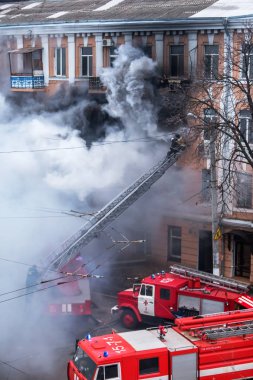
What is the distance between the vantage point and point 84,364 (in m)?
15.2

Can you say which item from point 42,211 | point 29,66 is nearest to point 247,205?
point 42,211

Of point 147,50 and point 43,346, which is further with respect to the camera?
point 147,50

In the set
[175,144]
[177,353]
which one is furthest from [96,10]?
[177,353]

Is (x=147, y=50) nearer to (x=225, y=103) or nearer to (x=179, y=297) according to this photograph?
(x=225, y=103)

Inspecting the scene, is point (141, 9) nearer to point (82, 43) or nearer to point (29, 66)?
point (82, 43)

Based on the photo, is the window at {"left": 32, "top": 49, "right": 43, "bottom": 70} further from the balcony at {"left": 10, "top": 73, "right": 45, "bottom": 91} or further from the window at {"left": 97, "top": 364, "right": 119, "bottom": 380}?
the window at {"left": 97, "top": 364, "right": 119, "bottom": 380}

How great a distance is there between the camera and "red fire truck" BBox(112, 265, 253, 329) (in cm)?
1958

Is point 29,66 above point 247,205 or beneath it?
above

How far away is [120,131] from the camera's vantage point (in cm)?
2625

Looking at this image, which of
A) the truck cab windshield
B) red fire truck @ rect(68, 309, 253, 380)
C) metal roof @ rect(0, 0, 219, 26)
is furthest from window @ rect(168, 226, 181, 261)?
the truck cab windshield

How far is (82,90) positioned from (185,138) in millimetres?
5579

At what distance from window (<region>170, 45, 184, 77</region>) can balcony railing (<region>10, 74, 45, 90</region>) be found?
6219mm

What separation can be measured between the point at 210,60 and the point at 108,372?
14.2m

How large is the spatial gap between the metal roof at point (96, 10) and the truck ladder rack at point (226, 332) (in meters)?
13.7
